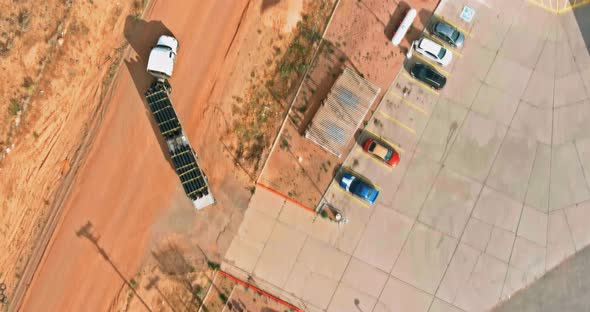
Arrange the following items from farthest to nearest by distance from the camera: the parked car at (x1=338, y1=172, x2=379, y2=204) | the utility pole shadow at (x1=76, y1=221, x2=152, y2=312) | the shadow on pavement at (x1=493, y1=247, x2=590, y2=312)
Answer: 1. the utility pole shadow at (x1=76, y1=221, x2=152, y2=312)
2. the shadow on pavement at (x1=493, y1=247, x2=590, y2=312)
3. the parked car at (x1=338, y1=172, x2=379, y2=204)

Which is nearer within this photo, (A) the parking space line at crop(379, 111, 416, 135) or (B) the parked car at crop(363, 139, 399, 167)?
(B) the parked car at crop(363, 139, 399, 167)

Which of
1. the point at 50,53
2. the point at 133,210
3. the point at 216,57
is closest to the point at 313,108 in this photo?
the point at 216,57

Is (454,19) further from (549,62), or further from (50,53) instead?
(50,53)

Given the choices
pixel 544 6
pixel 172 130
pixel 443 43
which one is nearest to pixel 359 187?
pixel 443 43

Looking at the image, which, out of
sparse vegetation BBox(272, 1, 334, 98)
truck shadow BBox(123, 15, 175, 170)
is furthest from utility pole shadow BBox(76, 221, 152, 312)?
sparse vegetation BBox(272, 1, 334, 98)

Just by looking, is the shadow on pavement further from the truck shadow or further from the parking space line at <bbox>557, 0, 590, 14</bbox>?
the truck shadow

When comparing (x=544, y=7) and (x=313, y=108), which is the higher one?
(x=544, y=7)

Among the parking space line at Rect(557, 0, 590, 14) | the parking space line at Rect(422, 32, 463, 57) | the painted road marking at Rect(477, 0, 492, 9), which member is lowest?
the parking space line at Rect(422, 32, 463, 57)

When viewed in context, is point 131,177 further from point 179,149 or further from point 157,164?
point 179,149
